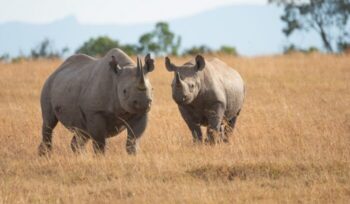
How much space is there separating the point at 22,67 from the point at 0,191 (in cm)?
1489

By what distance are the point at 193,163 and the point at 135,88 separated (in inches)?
42.4

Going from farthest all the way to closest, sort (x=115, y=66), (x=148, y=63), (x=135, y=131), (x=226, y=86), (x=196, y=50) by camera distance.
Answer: (x=196, y=50)
(x=226, y=86)
(x=115, y=66)
(x=135, y=131)
(x=148, y=63)

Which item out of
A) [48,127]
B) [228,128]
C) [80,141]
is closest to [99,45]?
[228,128]

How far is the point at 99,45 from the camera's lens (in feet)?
148

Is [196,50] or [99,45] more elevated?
[196,50]

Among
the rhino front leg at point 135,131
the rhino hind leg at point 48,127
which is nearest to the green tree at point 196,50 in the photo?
the rhino hind leg at point 48,127

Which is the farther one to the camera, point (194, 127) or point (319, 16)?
point (319, 16)

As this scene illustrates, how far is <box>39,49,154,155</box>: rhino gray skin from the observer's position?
11.2m

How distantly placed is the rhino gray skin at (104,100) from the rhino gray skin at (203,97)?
3.38 ft

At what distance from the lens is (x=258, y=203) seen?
9.12m

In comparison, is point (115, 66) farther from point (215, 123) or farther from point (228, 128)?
point (228, 128)

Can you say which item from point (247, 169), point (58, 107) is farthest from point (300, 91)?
point (247, 169)

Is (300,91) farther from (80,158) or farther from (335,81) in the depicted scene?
(80,158)

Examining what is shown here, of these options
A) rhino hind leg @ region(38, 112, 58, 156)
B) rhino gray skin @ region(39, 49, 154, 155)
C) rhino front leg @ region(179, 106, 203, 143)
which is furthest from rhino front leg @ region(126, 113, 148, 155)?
rhino hind leg @ region(38, 112, 58, 156)
